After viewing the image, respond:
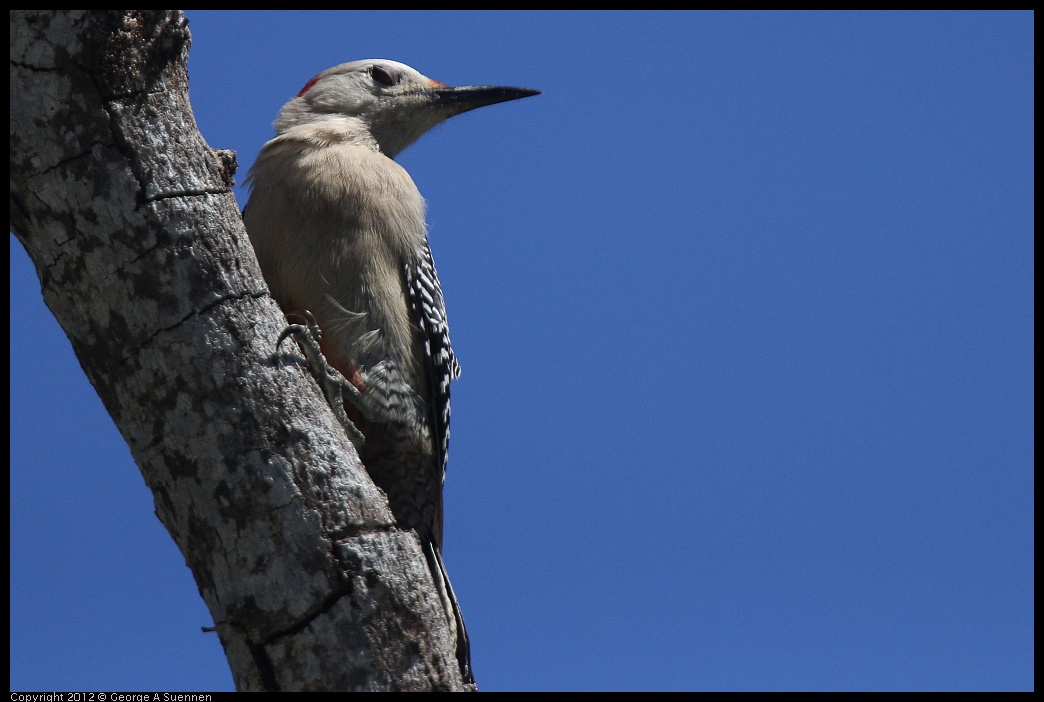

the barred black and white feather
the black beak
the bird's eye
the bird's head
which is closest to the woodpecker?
the barred black and white feather

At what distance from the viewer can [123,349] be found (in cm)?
327

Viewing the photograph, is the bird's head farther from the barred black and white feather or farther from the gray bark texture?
the gray bark texture

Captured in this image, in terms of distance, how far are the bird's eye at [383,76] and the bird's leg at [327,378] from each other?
6.86ft

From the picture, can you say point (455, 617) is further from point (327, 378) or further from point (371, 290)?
point (371, 290)

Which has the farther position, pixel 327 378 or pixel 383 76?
pixel 383 76

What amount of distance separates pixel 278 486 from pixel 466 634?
1.36 metres

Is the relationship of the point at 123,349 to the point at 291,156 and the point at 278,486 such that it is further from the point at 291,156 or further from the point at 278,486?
the point at 291,156

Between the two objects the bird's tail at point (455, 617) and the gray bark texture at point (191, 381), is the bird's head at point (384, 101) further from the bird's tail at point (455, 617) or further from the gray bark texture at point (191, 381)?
the bird's tail at point (455, 617)

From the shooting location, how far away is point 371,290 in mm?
4691

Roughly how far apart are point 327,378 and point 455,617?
1225 millimetres

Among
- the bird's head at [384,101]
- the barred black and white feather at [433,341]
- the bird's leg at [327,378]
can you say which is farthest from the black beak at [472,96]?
the bird's leg at [327,378]

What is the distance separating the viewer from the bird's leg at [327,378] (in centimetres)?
409

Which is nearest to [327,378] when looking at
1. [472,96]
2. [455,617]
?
[455,617]

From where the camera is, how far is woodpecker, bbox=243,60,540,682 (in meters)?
4.64
